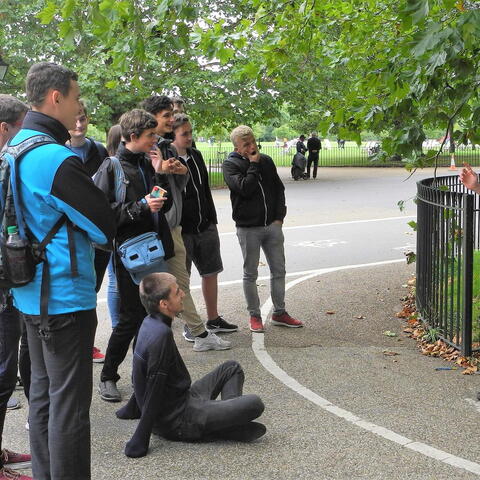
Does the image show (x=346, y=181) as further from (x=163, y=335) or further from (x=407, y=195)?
(x=163, y=335)

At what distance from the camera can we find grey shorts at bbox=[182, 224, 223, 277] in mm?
6758

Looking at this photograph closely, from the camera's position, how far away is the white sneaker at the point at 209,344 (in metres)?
6.49

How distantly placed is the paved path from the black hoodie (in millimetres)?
1119

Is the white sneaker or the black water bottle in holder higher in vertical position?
the black water bottle in holder

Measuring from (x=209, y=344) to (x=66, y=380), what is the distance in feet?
10.6

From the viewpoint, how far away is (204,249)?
6812 mm

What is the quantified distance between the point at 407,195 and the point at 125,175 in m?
18.0

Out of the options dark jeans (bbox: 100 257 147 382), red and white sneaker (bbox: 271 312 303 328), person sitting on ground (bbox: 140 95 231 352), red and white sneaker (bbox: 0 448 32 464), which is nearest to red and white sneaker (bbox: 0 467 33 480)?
red and white sneaker (bbox: 0 448 32 464)

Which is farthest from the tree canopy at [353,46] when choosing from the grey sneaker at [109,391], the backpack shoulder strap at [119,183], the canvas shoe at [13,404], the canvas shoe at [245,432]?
the canvas shoe at [13,404]

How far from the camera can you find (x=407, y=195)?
22.2 metres

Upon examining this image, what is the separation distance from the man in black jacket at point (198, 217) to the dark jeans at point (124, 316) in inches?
60.4

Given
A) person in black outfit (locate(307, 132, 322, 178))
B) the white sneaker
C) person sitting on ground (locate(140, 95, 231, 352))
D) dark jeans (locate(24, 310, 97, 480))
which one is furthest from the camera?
person in black outfit (locate(307, 132, 322, 178))

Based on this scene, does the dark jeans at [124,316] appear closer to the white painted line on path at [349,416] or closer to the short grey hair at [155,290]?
the short grey hair at [155,290]

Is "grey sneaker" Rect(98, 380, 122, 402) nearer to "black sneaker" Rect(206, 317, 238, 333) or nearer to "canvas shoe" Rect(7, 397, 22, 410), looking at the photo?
"canvas shoe" Rect(7, 397, 22, 410)
